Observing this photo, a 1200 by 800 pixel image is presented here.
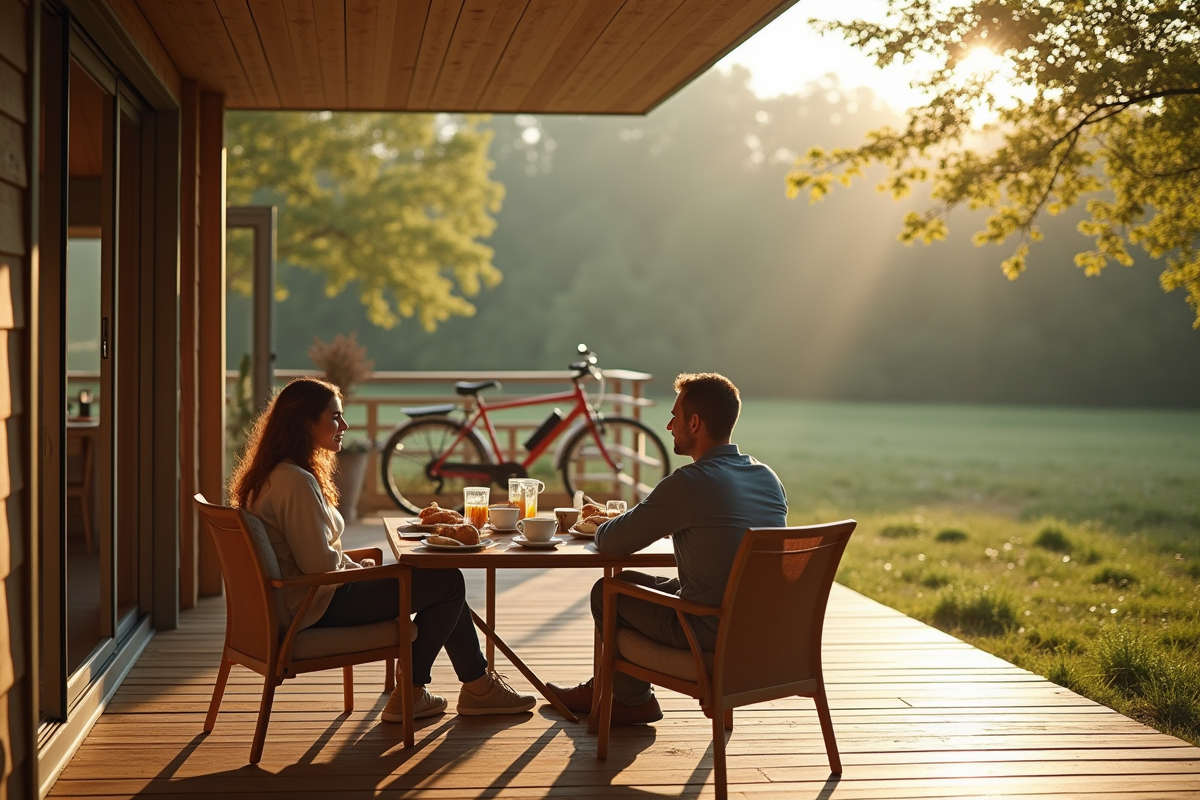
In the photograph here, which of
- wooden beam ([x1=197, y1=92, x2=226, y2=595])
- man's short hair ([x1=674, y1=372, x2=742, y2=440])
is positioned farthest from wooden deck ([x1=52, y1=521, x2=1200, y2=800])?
wooden beam ([x1=197, y1=92, x2=226, y2=595])

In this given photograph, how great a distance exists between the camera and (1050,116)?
7570 mm

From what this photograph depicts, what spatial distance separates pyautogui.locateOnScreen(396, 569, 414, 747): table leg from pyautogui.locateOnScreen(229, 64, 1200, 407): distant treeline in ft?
106

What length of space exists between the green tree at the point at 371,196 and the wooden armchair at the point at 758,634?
45.0ft

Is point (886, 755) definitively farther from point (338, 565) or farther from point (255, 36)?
point (255, 36)

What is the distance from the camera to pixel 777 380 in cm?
4053

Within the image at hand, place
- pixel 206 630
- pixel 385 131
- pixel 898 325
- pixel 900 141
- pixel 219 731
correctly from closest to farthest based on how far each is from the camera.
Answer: pixel 219 731, pixel 206 630, pixel 900 141, pixel 385 131, pixel 898 325

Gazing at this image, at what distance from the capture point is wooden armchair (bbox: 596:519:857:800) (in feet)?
10.1

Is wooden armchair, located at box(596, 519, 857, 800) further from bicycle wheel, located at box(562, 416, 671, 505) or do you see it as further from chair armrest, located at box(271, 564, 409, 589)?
bicycle wheel, located at box(562, 416, 671, 505)

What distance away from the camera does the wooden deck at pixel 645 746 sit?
128 inches

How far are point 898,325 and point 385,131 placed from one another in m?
25.7

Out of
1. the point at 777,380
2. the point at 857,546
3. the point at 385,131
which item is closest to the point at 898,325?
the point at 777,380

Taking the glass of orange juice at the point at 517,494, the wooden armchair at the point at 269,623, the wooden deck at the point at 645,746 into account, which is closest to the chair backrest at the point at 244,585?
the wooden armchair at the point at 269,623

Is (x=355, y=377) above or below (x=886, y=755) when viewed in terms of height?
above

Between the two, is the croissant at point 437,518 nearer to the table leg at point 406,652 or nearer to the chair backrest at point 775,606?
the table leg at point 406,652
